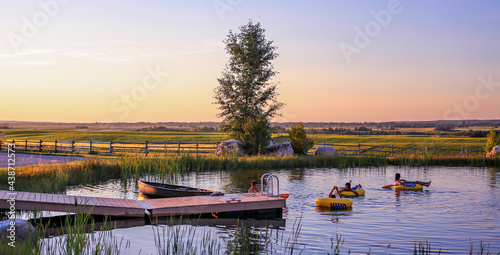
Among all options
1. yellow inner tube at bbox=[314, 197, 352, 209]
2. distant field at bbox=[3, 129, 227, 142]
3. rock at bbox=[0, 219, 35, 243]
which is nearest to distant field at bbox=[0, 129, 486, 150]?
distant field at bbox=[3, 129, 227, 142]

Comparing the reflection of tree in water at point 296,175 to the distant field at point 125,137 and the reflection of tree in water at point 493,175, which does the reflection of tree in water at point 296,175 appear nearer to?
the reflection of tree in water at point 493,175

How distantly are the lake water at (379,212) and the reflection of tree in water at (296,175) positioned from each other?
0.16 ft

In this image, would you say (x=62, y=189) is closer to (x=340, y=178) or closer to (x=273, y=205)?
(x=273, y=205)

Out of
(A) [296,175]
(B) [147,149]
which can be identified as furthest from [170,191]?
(B) [147,149]

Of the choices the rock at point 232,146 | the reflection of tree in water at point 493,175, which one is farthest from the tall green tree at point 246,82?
the reflection of tree in water at point 493,175

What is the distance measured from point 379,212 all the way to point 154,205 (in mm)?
6703

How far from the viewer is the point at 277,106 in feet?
140

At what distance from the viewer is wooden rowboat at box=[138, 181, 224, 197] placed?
1512 centimetres

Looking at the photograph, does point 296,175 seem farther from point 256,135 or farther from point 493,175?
point 256,135

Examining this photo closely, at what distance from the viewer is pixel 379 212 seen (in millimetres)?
14133

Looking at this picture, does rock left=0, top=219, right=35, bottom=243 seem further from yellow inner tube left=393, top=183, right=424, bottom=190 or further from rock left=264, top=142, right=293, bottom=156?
rock left=264, top=142, right=293, bottom=156

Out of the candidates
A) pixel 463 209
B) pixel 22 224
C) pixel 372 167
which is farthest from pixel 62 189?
pixel 372 167

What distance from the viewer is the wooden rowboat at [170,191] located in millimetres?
15123

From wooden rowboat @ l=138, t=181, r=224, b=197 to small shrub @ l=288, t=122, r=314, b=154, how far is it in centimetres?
2332
